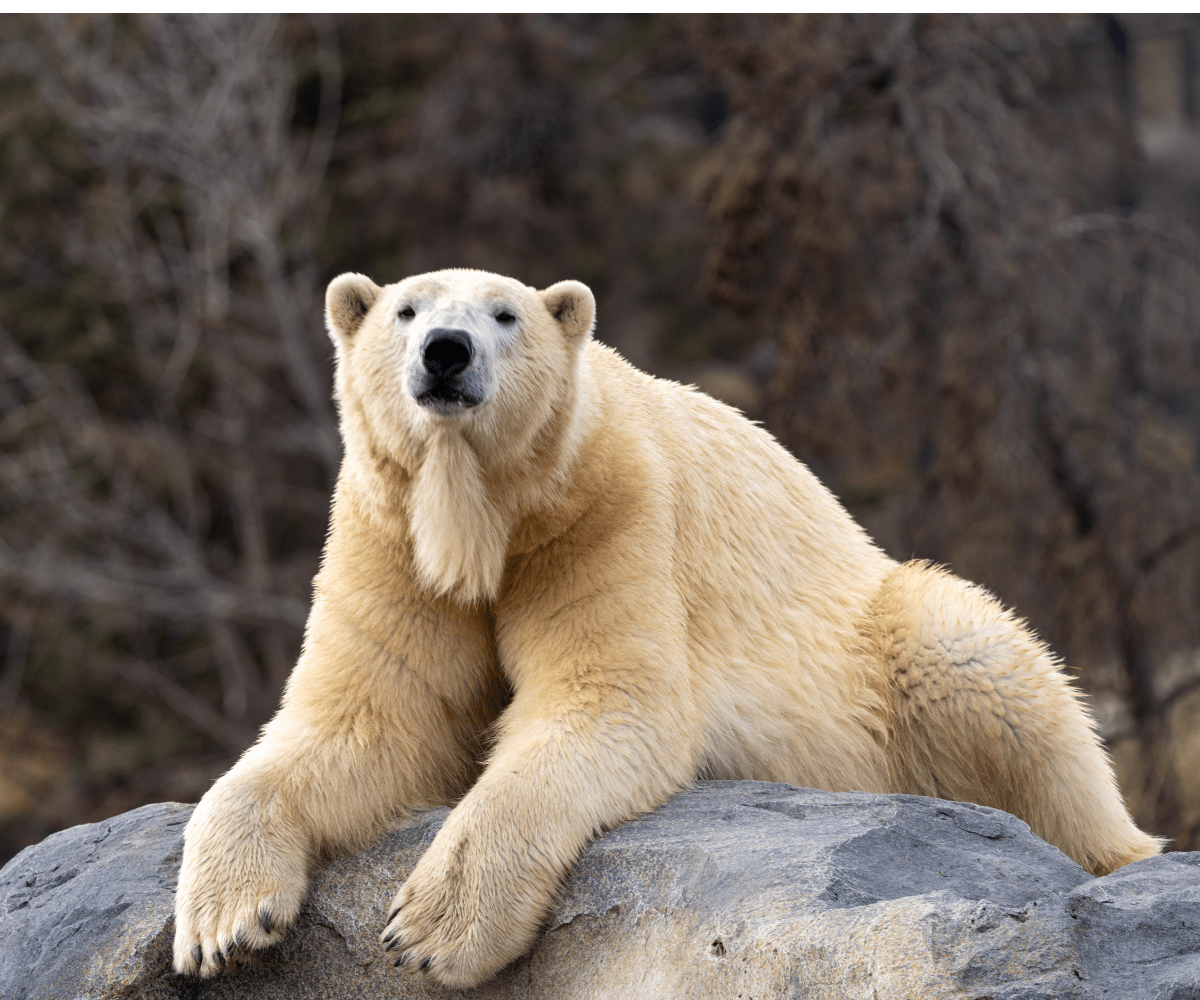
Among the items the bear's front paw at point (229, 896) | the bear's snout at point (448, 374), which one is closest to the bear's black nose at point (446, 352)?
the bear's snout at point (448, 374)

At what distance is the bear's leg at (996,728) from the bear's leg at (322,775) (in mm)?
1248

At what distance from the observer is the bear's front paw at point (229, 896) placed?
288cm

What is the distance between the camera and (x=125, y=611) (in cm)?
1148

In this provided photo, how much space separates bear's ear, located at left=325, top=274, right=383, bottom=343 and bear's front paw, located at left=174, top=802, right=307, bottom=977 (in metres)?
1.40

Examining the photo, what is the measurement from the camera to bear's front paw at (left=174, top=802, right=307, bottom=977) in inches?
113

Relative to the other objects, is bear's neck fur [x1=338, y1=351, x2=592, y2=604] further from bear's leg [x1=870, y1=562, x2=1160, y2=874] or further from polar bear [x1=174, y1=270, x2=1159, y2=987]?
bear's leg [x1=870, y1=562, x2=1160, y2=874]

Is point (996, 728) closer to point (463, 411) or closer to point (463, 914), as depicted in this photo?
point (463, 914)

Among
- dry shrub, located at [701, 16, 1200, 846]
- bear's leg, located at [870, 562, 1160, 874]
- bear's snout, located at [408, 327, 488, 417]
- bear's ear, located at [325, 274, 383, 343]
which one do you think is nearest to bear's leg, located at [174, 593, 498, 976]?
bear's snout, located at [408, 327, 488, 417]

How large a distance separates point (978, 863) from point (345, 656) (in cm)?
168

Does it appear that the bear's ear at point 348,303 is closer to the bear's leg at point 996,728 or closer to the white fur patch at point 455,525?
the white fur patch at point 455,525

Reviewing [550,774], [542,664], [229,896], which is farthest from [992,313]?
[229,896]

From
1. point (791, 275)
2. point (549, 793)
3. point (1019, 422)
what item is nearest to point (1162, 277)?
point (1019, 422)

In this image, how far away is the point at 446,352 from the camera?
9.86 feet

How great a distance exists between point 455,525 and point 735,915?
3.90ft
